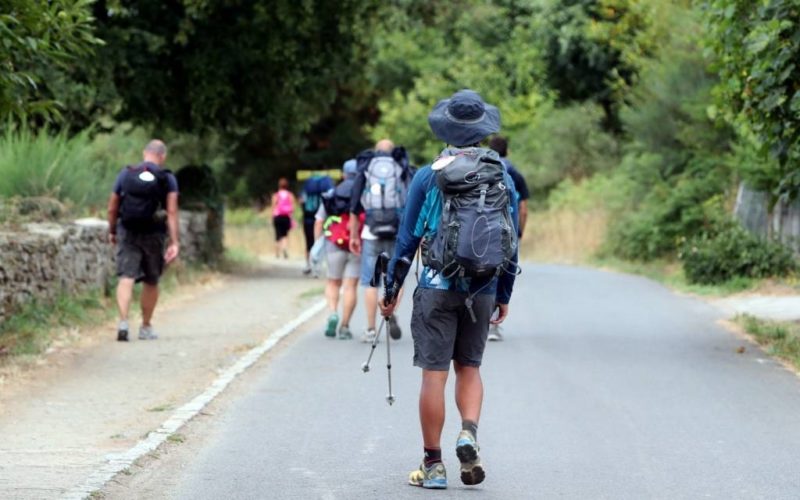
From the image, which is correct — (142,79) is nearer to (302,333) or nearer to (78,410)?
(302,333)

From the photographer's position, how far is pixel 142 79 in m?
22.8

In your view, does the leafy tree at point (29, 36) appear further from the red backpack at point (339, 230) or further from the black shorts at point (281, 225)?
the black shorts at point (281, 225)

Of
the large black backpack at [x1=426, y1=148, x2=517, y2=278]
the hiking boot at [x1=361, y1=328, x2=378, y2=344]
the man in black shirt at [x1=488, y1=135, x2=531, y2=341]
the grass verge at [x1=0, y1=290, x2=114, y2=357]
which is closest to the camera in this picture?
the large black backpack at [x1=426, y1=148, x2=517, y2=278]

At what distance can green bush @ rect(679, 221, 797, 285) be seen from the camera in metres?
21.7

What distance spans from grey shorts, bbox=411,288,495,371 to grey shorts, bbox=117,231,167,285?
7.08m

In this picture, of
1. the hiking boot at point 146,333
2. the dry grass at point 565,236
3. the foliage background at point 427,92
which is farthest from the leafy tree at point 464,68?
the hiking boot at point 146,333

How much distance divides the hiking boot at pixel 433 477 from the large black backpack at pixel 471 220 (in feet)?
3.22

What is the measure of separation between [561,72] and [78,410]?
37149 mm

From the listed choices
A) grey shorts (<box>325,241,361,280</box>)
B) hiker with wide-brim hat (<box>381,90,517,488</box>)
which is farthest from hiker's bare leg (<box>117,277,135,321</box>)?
hiker with wide-brim hat (<box>381,90,517,488</box>)

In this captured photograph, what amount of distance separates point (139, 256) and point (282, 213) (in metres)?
18.5

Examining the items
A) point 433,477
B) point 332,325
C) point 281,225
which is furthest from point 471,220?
point 281,225

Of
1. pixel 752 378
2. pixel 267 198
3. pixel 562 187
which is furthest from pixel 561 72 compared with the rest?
pixel 752 378

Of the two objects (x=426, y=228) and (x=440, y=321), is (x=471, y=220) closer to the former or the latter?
(x=426, y=228)

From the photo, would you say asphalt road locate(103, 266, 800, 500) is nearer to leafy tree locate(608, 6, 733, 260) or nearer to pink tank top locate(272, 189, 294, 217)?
leafy tree locate(608, 6, 733, 260)
